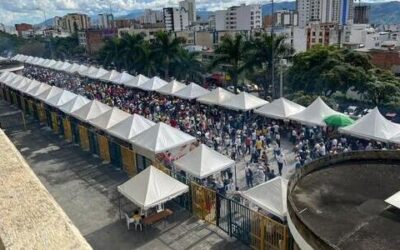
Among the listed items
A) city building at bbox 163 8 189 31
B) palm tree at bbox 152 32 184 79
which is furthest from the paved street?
city building at bbox 163 8 189 31

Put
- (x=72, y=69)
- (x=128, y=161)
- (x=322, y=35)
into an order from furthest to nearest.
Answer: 1. (x=322, y=35)
2. (x=72, y=69)
3. (x=128, y=161)

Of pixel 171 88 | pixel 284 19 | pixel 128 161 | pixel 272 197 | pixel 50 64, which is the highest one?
pixel 284 19

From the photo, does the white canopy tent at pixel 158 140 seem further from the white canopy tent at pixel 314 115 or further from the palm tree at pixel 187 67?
the palm tree at pixel 187 67

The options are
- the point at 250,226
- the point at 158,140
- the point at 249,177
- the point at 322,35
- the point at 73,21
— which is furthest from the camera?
the point at 73,21

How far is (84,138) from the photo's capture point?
20172mm

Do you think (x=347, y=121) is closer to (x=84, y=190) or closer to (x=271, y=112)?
(x=271, y=112)

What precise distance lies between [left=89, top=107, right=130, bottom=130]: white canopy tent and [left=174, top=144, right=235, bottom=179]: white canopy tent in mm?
5971

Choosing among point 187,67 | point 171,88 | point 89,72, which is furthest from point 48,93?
point 187,67

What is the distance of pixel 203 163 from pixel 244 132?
6477 mm

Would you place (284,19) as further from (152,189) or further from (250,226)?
(250,226)

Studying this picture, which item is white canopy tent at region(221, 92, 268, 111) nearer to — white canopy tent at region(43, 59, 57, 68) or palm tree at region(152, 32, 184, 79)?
palm tree at region(152, 32, 184, 79)

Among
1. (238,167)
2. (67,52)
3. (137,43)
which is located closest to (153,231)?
(238,167)

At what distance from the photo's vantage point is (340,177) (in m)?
9.18

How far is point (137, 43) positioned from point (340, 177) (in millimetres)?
37688
